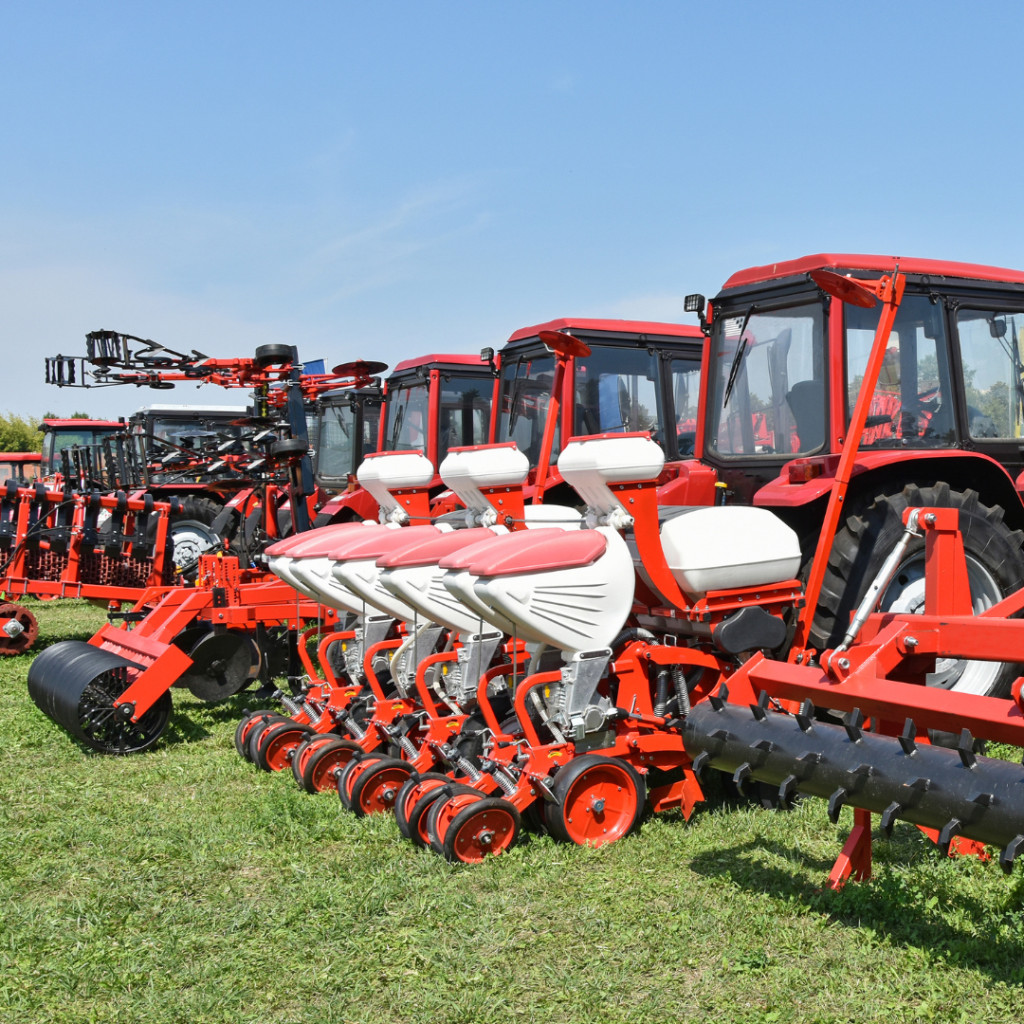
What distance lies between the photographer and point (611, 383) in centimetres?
814

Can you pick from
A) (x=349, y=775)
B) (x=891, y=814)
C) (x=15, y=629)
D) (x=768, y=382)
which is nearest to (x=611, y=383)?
(x=768, y=382)

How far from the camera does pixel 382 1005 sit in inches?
124

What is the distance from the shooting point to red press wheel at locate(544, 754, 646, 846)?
13.9 ft

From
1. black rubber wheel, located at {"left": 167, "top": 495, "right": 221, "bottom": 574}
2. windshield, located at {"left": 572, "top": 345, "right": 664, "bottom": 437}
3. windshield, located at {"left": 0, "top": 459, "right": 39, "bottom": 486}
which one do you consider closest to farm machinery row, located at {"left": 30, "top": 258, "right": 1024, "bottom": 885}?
windshield, located at {"left": 572, "top": 345, "right": 664, "bottom": 437}

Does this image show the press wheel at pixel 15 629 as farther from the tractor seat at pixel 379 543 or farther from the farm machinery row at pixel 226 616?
the tractor seat at pixel 379 543

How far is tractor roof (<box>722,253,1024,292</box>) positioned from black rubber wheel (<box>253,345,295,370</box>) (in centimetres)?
372

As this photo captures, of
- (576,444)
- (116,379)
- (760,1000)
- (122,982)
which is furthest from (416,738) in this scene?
(116,379)

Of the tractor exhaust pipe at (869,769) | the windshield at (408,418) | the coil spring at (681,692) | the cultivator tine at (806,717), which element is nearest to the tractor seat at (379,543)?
the coil spring at (681,692)

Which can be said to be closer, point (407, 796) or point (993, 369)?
point (407, 796)

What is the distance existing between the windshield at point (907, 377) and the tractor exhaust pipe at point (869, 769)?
7.71 feet

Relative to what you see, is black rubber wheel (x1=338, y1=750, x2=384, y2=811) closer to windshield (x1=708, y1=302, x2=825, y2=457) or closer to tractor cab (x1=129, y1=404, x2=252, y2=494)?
windshield (x1=708, y1=302, x2=825, y2=457)

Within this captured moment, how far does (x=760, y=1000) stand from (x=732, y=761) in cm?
74

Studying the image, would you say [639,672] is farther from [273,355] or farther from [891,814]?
[273,355]

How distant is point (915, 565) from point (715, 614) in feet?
4.20
